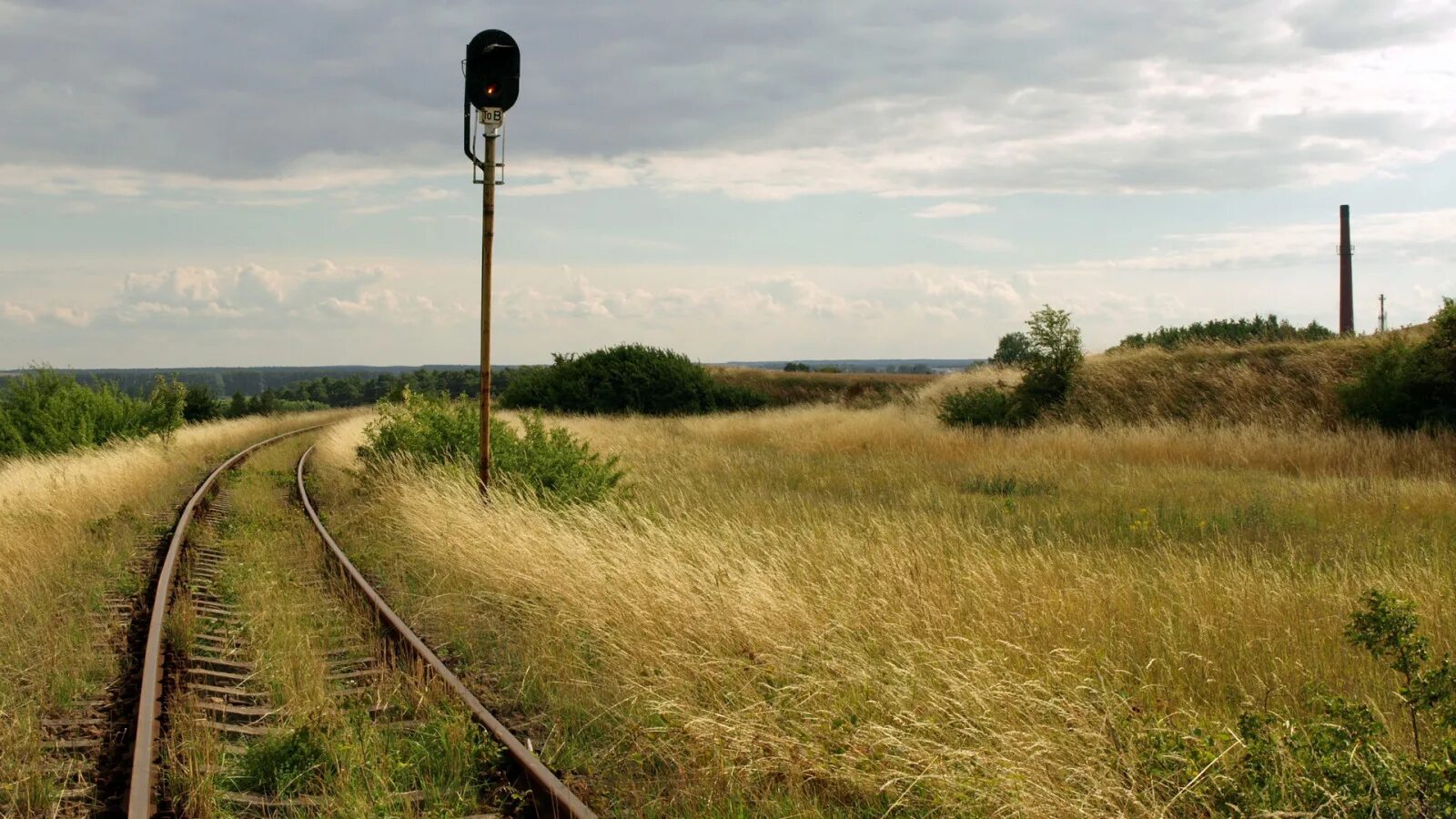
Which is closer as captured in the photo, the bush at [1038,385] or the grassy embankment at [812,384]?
the bush at [1038,385]

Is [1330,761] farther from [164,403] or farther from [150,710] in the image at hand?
[164,403]

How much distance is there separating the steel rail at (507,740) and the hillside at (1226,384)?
20.1 metres

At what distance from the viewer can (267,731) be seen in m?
5.95

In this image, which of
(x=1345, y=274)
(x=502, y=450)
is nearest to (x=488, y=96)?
(x=502, y=450)

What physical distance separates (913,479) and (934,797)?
12.6 metres

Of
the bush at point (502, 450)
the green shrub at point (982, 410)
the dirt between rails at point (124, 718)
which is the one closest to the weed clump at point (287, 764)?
the dirt between rails at point (124, 718)

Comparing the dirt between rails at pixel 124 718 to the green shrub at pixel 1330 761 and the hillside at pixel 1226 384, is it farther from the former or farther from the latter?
the hillside at pixel 1226 384

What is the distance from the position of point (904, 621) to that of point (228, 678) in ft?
15.0

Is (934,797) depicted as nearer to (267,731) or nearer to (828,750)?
(828,750)

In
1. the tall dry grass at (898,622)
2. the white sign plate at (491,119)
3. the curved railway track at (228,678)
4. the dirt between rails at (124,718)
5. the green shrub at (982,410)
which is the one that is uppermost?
the white sign plate at (491,119)

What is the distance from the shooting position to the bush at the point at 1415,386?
19766 millimetres

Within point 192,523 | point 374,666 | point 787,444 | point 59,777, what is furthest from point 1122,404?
point 59,777

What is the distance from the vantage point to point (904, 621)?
22.4 feet

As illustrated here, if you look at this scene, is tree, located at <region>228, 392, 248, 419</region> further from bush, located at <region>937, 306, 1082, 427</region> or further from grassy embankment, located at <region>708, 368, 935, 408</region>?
bush, located at <region>937, 306, 1082, 427</region>
